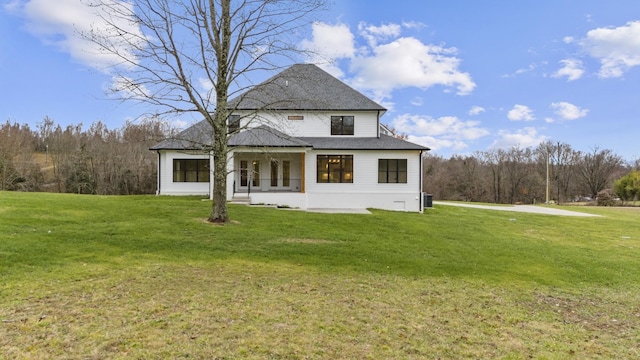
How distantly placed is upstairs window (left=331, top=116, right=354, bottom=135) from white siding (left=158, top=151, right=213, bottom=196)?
8.32m

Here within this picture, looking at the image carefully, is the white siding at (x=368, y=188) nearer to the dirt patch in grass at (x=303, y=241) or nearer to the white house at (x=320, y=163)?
the white house at (x=320, y=163)

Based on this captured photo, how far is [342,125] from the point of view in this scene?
2231cm

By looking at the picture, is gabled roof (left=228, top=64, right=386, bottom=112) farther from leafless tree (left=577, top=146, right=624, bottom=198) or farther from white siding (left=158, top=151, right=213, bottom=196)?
leafless tree (left=577, top=146, right=624, bottom=198)

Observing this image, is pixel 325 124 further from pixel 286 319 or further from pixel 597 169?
pixel 597 169

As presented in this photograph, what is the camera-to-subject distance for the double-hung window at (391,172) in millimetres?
20734

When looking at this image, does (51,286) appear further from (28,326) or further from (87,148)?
(87,148)

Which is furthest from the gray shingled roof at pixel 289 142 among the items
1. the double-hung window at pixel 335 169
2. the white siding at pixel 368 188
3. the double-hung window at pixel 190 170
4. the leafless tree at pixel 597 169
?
the leafless tree at pixel 597 169

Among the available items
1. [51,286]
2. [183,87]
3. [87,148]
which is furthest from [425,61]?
[87,148]

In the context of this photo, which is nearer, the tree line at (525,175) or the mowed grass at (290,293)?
the mowed grass at (290,293)

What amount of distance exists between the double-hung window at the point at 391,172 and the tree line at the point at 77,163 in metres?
25.7

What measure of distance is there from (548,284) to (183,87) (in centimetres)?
1149

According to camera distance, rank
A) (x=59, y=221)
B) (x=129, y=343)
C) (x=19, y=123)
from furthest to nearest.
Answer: (x=19, y=123) → (x=59, y=221) → (x=129, y=343)

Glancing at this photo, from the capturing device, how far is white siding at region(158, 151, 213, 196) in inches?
823

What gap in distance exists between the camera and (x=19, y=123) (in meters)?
48.7
